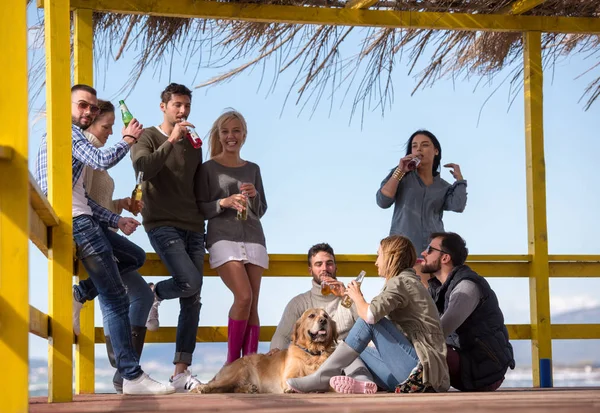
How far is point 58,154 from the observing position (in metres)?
4.23

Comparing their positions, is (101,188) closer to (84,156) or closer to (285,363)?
(84,156)

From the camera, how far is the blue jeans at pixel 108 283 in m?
4.48

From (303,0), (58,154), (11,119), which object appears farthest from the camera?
(303,0)

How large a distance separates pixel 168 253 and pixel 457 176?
7.10 ft

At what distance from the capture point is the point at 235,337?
6.07 m

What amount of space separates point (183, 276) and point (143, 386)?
129cm

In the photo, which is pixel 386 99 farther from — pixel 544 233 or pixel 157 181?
pixel 157 181

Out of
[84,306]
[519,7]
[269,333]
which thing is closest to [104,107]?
[84,306]

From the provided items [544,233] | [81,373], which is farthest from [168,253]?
[544,233]

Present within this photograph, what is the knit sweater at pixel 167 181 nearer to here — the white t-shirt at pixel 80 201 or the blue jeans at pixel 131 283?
the blue jeans at pixel 131 283

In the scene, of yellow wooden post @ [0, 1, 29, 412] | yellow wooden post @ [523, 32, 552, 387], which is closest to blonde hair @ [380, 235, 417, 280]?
yellow wooden post @ [523, 32, 552, 387]

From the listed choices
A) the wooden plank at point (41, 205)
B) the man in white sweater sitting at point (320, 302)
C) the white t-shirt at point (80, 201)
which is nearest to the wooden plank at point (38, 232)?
the wooden plank at point (41, 205)

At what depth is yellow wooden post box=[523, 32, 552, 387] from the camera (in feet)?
23.6

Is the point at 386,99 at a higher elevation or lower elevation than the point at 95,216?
higher
